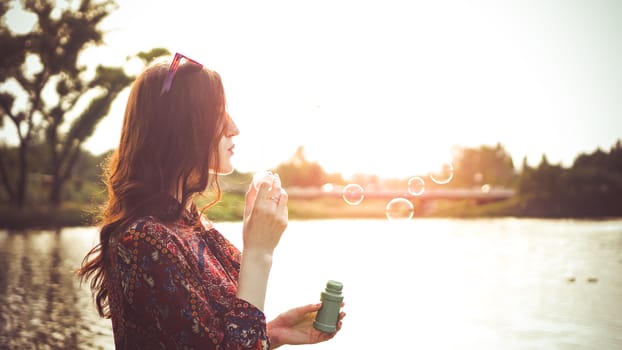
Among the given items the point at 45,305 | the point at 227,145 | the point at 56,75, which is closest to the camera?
the point at 227,145

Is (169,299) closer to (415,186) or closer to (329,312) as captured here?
(329,312)

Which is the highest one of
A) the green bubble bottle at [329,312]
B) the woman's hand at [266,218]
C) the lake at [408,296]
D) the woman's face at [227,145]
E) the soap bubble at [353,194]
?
the woman's face at [227,145]

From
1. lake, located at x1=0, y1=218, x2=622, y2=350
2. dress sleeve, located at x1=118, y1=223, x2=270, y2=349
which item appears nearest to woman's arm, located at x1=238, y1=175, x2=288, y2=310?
dress sleeve, located at x1=118, y1=223, x2=270, y2=349

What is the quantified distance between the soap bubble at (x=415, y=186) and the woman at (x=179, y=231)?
333 inches

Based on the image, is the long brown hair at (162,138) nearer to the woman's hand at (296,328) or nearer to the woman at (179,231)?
the woman at (179,231)

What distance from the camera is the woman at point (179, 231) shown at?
1.92 metres

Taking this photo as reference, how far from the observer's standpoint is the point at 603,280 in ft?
61.2

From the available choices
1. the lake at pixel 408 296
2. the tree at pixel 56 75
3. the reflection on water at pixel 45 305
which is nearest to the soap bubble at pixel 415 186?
the lake at pixel 408 296

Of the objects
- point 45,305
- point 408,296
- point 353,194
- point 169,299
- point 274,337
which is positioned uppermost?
point 353,194

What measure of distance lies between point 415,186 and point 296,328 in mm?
8617

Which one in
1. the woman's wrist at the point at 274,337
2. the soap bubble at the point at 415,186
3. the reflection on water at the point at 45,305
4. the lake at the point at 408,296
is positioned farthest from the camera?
the soap bubble at the point at 415,186

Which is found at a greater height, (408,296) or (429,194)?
(429,194)

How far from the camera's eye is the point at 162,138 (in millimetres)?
2150

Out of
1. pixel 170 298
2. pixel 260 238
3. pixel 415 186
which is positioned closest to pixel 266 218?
pixel 260 238
